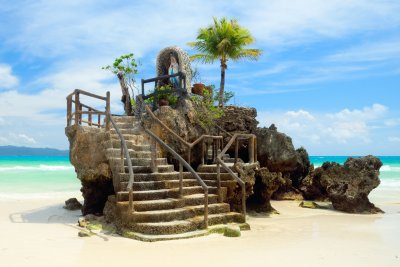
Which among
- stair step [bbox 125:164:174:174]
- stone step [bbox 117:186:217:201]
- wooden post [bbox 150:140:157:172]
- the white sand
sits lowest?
the white sand

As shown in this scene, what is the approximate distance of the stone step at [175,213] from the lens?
8.44m

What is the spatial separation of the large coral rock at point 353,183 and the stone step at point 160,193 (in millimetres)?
5977

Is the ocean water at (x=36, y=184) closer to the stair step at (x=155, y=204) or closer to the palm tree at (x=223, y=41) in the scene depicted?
the palm tree at (x=223, y=41)

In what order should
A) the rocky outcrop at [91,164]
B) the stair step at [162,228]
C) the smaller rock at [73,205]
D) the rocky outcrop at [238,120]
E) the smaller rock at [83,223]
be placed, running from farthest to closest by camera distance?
the rocky outcrop at [238,120], the smaller rock at [73,205], the rocky outcrop at [91,164], the smaller rock at [83,223], the stair step at [162,228]

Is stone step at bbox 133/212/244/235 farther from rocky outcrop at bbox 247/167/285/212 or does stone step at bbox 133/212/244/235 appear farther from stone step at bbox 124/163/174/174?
rocky outcrop at bbox 247/167/285/212

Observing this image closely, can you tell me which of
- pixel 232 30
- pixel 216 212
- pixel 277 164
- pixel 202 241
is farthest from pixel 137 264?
pixel 232 30

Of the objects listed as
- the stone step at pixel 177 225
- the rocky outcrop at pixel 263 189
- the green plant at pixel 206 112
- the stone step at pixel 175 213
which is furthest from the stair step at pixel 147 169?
the rocky outcrop at pixel 263 189

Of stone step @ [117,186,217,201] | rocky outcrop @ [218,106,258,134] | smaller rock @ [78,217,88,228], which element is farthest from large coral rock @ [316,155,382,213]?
smaller rock @ [78,217,88,228]

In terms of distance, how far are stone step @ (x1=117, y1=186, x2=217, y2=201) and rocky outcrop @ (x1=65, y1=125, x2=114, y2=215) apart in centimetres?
156

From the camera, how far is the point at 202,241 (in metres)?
7.96

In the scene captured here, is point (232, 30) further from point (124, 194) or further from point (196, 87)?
point (124, 194)

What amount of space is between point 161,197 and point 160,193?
0.10 meters

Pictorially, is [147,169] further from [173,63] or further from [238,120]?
[173,63]

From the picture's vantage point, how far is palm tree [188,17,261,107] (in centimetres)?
1783
